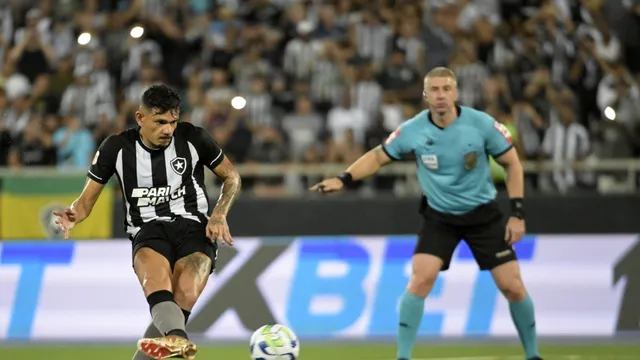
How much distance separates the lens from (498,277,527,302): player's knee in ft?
28.9

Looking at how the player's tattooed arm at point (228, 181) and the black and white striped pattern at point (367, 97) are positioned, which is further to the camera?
the black and white striped pattern at point (367, 97)

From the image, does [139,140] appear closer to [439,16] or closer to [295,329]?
[295,329]

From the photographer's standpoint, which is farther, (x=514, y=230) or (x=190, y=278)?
(x=514, y=230)

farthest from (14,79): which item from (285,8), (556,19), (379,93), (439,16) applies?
(556,19)

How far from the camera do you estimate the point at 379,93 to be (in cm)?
1530

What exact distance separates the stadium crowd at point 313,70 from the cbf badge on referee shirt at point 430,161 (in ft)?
17.5

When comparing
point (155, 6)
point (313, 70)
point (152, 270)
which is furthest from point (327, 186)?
point (155, 6)

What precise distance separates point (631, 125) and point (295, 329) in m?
5.54

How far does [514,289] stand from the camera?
28.9ft

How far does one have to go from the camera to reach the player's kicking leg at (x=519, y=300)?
883 cm

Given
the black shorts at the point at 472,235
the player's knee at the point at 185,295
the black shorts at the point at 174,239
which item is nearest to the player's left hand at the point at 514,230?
the black shorts at the point at 472,235

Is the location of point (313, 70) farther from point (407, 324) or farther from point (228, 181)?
point (228, 181)

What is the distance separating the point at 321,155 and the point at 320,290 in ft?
8.22

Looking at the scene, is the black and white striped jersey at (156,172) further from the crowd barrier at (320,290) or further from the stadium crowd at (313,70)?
the stadium crowd at (313,70)
